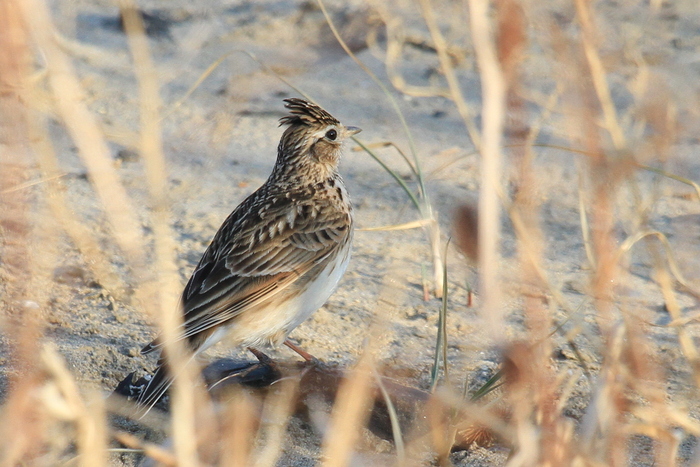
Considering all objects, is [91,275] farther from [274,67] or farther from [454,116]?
[454,116]

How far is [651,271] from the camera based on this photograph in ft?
19.8

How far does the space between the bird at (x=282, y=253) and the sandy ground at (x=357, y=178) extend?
0.40m

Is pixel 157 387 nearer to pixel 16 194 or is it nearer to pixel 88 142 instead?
pixel 16 194

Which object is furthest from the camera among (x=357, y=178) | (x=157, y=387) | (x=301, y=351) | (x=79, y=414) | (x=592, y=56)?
(x=357, y=178)

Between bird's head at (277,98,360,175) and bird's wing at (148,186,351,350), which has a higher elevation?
bird's head at (277,98,360,175)

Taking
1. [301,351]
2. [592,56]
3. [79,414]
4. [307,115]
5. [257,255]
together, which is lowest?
[301,351]

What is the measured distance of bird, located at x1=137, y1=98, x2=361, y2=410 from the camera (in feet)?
15.2

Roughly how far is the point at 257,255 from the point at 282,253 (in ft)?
0.48

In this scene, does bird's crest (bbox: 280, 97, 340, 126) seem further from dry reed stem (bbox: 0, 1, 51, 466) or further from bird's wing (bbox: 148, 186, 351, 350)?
dry reed stem (bbox: 0, 1, 51, 466)

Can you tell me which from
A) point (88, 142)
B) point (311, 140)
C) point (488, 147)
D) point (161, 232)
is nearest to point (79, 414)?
point (161, 232)

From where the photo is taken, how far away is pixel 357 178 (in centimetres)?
730

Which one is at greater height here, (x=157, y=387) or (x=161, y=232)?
(x=161, y=232)

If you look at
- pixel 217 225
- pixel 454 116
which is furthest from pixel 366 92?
pixel 217 225

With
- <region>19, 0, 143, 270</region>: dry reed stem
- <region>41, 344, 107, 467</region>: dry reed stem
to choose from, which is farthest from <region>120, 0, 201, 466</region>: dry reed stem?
<region>41, 344, 107, 467</region>: dry reed stem
